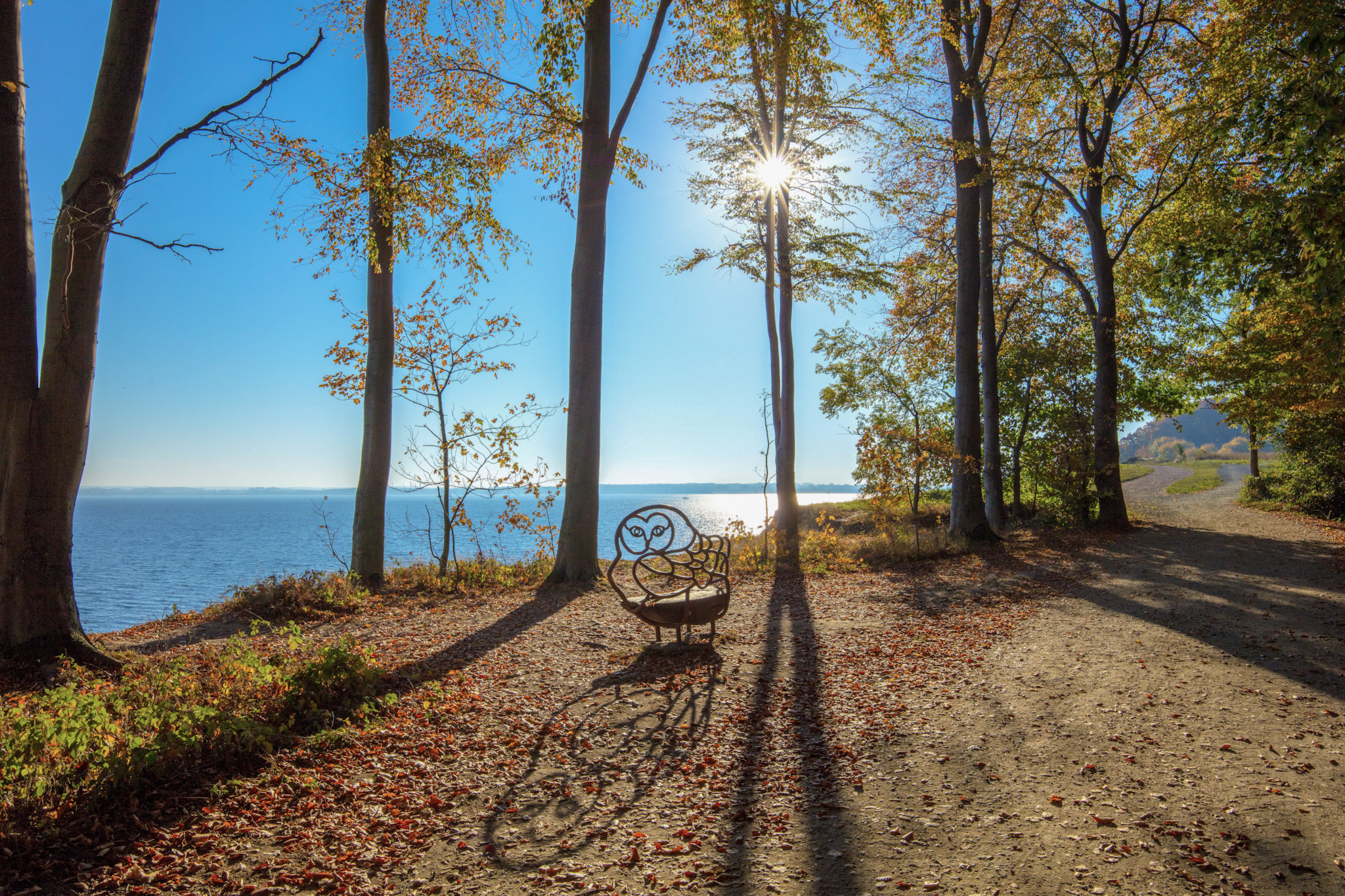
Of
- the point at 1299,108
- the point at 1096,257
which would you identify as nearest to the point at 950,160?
the point at 1096,257

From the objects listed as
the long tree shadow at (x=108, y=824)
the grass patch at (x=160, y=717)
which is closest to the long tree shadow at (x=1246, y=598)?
the grass patch at (x=160, y=717)

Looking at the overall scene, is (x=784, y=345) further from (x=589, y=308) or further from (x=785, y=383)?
(x=589, y=308)

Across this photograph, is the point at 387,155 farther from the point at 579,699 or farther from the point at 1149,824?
the point at 1149,824

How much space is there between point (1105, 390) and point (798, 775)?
45.3 ft

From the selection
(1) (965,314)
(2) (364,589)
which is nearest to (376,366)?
(2) (364,589)

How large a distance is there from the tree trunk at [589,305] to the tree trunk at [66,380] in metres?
4.87

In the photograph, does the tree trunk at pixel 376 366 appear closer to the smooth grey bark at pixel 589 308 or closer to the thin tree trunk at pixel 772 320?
the smooth grey bark at pixel 589 308

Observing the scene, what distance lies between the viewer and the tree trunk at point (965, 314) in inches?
474

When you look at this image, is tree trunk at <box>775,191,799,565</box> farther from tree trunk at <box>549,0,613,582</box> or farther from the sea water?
tree trunk at <box>549,0,613,582</box>

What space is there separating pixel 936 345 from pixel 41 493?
16018 millimetres

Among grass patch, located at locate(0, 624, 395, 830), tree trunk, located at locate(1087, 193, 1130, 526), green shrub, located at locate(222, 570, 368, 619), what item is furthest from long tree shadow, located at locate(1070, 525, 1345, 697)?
green shrub, located at locate(222, 570, 368, 619)

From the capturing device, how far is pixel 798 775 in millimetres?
3383

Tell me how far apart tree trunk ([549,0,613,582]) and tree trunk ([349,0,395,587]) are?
7.99 ft

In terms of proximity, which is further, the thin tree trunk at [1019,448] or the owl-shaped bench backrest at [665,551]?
the thin tree trunk at [1019,448]
